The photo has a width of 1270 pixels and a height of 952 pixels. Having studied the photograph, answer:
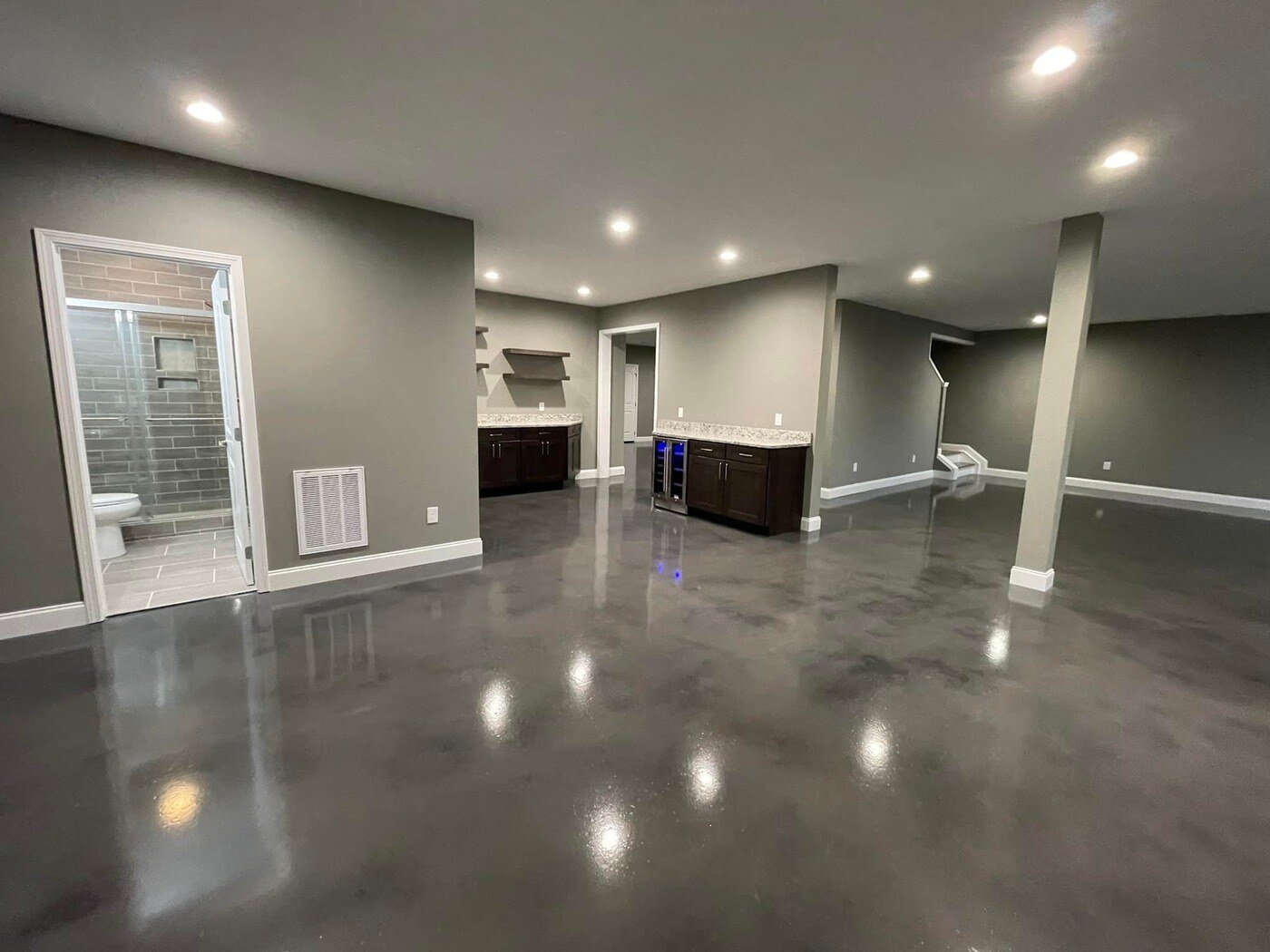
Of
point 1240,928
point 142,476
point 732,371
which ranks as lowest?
point 1240,928

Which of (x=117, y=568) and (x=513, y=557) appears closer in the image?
(x=117, y=568)

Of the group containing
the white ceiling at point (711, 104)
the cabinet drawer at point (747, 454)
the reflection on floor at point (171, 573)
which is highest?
the white ceiling at point (711, 104)

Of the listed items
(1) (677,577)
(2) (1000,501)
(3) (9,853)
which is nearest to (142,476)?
(3) (9,853)

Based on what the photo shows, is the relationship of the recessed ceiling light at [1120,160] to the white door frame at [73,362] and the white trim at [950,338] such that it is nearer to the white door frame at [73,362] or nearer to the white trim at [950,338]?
the white door frame at [73,362]

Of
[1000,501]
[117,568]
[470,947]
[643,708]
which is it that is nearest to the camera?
[470,947]

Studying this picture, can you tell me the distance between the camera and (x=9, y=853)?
1.61 m

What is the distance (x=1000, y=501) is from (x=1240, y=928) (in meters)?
6.83

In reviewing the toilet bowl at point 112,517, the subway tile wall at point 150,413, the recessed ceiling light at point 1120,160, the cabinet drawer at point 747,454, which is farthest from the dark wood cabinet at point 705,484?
the toilet bowl at point 112,517

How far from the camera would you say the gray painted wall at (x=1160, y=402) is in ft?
23.7

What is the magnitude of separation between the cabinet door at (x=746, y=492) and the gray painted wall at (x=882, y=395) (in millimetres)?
2270

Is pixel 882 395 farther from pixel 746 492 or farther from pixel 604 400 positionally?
pixel 604 400

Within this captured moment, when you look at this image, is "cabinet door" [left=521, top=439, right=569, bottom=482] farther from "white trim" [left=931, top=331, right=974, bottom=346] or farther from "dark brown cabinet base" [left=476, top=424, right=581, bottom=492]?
"white trim" [left=931, top=331, right=974, bottom=346]

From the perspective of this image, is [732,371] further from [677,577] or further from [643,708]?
[643,708]

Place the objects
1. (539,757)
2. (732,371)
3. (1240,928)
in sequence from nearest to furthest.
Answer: (1240,928) < (539,757) < (732,371)
